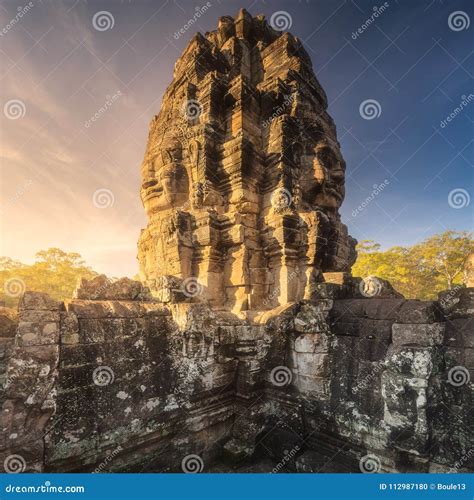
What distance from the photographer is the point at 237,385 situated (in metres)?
3.71

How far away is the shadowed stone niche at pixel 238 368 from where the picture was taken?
2.33 meters

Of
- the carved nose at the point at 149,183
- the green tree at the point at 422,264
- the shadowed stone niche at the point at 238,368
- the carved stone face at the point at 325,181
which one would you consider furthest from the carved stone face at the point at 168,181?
the green tree at the point at 422,264

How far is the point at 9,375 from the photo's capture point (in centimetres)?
210

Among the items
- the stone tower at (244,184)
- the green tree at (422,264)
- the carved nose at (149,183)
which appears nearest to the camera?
the stone tower at (244,184)

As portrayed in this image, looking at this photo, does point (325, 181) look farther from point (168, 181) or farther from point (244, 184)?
point (168, 181)

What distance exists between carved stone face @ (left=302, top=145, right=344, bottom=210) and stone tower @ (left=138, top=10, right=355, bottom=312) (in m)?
0.03

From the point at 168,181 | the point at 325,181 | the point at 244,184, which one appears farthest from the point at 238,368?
the point at 325,181

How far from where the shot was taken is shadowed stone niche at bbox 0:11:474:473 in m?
2.33

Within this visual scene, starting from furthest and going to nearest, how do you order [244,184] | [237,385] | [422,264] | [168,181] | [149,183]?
[422,264]
[149,183]
[168,181]
[244,184]
[237,385]

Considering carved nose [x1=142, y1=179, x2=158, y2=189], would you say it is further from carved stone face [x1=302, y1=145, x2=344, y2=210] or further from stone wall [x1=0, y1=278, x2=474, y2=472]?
stone wall [x1=0, y1=278, x2=474, y2=472]

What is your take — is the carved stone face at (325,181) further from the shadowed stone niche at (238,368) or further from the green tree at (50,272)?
the green tree at (50,272)

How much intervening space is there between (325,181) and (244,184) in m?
2.22

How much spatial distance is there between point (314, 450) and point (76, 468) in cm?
276

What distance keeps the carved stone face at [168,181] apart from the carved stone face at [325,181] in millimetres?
3231
